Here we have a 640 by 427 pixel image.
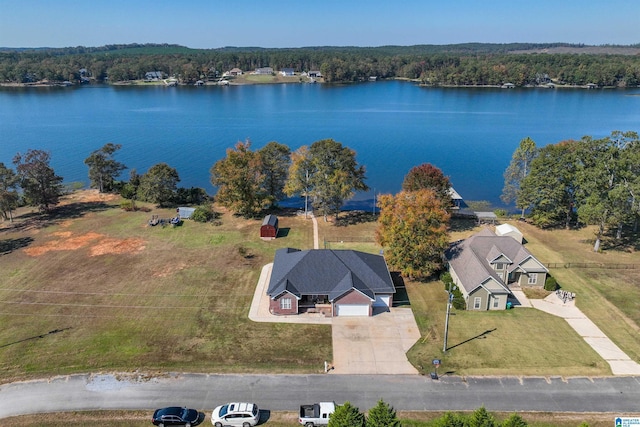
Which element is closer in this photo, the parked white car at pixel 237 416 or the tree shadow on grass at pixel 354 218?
the parked white car at pixel 237 416

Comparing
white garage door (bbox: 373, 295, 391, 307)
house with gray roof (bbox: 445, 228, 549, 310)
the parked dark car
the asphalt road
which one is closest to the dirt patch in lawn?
the asphalt road

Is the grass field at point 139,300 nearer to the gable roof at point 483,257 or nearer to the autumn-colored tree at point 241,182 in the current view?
the autumn-colored tree at point 241,182

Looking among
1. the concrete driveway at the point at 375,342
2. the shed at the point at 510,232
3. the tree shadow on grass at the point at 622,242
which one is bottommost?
the concrete driveway at the point at 375,342

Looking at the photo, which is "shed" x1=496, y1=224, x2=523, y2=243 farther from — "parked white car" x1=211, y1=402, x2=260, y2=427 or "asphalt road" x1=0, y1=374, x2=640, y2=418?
"parked white car" x1=211, y1=402, x2=260, y2=427

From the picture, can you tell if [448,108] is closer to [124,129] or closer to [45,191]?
[124,129]

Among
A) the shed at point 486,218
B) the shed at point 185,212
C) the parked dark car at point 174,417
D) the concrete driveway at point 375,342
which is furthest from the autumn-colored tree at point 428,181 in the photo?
the parked dark car at point 174,417

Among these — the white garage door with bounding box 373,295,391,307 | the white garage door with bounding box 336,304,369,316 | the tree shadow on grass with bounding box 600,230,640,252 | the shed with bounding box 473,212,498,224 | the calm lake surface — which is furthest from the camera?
the calm lake surface
